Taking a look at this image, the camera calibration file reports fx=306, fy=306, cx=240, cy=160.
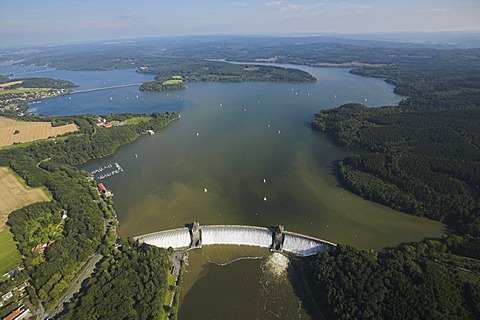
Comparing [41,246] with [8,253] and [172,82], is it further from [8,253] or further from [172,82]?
[172,82]

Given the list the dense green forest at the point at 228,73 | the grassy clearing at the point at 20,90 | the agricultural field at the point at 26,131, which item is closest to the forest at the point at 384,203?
the agricultural field at the point at 26,131

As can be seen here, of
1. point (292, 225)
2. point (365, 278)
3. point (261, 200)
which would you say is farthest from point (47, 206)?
point (365, 278)

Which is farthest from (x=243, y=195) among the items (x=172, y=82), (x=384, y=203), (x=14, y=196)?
(x=172, y=82)

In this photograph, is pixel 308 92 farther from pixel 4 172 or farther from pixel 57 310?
pixel 57 310

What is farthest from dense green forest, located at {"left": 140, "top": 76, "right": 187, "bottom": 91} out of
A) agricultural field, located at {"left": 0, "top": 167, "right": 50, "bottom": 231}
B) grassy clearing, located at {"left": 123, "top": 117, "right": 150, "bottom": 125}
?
agricultural field, located at {"left": 0, "top": 167, "right": 50, "bottom": 231}

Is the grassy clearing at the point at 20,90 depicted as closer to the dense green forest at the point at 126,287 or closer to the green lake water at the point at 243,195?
the green lake water at the point at 243,195

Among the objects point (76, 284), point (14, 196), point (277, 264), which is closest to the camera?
point (76, 284)
